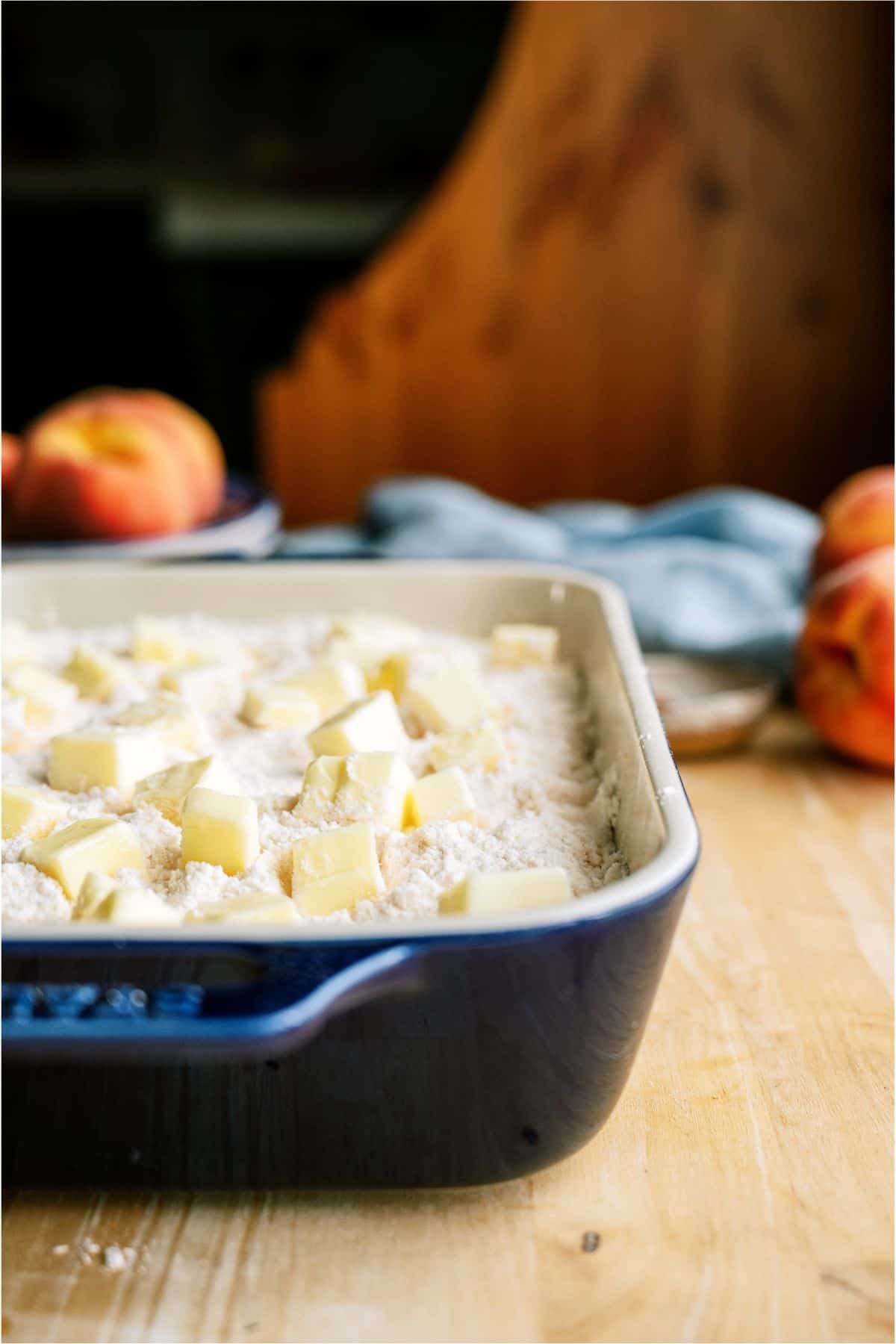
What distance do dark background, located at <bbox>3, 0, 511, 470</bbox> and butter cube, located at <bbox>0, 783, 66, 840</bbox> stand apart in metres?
2.75

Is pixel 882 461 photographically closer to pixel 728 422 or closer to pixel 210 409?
pixel 728 422

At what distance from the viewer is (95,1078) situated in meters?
0.49

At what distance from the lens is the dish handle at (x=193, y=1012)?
437 millimetres

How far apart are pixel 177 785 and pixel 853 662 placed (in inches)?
21.3

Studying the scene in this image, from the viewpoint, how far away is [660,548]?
127 centimetres

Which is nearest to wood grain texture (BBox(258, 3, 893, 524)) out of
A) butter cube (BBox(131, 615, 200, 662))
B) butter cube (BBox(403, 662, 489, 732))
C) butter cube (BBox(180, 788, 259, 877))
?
butter cube (BBox(131, 615, 200, 662))

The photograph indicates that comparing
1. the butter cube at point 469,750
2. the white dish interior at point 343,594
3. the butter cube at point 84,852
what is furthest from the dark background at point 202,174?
the butter cube at point 84,852

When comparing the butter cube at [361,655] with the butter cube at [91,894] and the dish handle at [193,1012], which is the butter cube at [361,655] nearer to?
the butter cube at [91,894]

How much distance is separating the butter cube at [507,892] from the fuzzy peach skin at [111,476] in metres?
0.79

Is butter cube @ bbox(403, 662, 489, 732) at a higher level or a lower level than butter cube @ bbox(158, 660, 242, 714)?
higher

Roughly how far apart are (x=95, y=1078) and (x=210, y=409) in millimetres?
3050

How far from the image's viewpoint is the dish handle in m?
0.44

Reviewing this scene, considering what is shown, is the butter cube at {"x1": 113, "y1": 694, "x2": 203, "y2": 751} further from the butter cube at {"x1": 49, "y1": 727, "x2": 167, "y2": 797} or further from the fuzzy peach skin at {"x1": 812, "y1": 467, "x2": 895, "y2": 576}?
the fuzzy peach skin at {"x1": 812, "y1": 467, "x2": 895, "y2": 576}

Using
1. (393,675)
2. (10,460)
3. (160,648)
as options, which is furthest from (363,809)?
(10,460)
